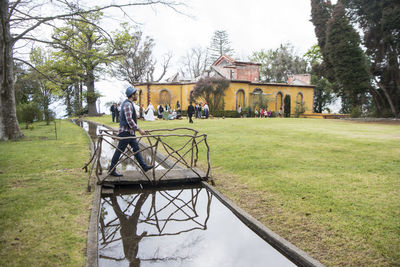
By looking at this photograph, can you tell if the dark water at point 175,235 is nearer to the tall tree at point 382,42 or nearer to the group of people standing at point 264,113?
the tall tree at point 382,42

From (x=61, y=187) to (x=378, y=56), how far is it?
103ft

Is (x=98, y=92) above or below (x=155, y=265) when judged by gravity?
above

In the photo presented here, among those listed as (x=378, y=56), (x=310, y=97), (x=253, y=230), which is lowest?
(x=253, y=230)

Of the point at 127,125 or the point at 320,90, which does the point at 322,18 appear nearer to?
the point at 320,90

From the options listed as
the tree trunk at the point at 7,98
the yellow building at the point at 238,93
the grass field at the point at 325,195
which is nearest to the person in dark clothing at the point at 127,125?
the grass field at the point at 325,195

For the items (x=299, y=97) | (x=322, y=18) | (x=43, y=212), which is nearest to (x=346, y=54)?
(x=322, y=18)

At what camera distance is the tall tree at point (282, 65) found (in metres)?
54.0

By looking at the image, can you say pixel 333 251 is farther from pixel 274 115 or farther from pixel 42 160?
pixel 274 115

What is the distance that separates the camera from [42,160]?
325 inches

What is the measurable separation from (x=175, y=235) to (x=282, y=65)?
5522 centimetres

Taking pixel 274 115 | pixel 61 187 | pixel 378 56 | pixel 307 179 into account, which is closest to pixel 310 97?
pixel 274 115

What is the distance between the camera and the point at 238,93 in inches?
1437

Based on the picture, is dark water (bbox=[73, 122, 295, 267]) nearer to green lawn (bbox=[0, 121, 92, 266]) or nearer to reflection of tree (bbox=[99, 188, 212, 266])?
reflection of tree (bbox=[99, 188, 212, 266])

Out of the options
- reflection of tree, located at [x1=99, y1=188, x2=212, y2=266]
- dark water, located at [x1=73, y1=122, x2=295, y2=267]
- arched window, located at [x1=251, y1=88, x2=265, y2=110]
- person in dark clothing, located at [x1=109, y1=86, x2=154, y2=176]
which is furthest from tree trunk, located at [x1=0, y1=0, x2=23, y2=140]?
arched window, located at [x1=251, y1=88, x2=265, y2=110]
